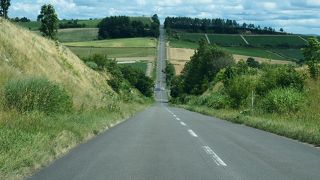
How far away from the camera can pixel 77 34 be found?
16350 cm

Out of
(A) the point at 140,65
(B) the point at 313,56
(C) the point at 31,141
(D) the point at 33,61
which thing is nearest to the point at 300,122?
(C) the point at 31,141

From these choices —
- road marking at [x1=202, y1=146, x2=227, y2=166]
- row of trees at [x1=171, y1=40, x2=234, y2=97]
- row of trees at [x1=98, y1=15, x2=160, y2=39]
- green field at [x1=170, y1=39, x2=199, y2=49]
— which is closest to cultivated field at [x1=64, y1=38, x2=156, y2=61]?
green field at [x1=170, y1=39, x2=199, y2=49]

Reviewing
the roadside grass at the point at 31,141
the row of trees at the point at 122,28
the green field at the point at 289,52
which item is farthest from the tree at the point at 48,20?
the row of trees at the point at 122,28

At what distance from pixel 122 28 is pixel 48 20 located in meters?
117

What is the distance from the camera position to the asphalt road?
392 inches

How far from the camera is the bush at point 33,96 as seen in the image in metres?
18.1

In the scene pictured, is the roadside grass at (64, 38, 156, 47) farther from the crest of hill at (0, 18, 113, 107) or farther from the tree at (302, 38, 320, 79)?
the tree at (302, 38, 320, 79)

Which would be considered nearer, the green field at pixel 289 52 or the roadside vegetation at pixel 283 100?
the roadside vegetation at pixel 283 100

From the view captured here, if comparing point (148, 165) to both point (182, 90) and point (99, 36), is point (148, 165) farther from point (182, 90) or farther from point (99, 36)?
point (99, 36)

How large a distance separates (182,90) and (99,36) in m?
55.6

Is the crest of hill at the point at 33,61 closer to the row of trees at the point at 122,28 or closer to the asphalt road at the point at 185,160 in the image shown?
the asphalt road at the point at 185,160

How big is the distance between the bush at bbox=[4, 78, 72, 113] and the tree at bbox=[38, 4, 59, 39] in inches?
1512

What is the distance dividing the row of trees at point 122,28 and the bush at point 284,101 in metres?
142

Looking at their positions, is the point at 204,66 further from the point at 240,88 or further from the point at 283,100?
the point at 283,100
